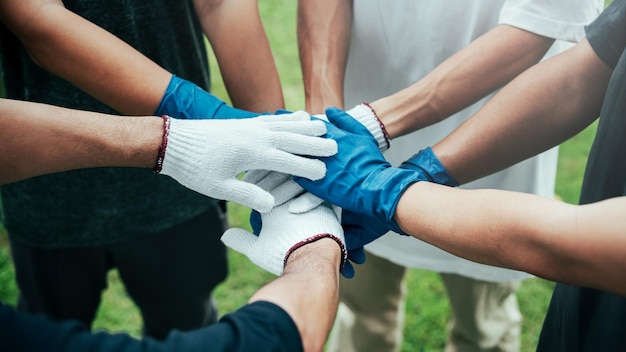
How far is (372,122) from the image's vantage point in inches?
61.8

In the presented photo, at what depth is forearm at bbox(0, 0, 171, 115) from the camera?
1.42 m

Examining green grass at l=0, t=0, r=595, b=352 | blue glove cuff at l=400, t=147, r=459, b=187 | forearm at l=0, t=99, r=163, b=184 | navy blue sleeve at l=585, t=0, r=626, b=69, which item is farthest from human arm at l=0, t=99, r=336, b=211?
green grass at l=0, t=0, r=595, b=352

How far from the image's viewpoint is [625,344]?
1.17 metres

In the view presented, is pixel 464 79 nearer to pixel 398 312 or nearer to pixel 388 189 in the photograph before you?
pixel 388 189

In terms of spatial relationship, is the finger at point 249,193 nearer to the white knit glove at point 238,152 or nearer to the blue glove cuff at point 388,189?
the white knit glove at point 238,152

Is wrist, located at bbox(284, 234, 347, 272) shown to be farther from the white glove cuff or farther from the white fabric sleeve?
the white fabric sleeve

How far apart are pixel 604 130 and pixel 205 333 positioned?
0.85 m

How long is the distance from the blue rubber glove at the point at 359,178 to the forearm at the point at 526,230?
0.12ft

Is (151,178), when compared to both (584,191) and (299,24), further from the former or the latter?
(584,191)

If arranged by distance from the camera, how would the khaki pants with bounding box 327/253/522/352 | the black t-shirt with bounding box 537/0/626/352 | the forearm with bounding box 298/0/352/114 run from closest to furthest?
the black t-shirt with bounding box 537/0/626/352 < the forearm with bounding box 298/0/352/114 < the khaki pants with bounding box 327/253/522/352

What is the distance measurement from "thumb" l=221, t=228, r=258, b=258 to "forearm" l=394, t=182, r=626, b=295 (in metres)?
0.34

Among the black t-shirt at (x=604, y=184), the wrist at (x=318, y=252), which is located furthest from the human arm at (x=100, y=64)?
the black t-shirt at (x=604, y=184)

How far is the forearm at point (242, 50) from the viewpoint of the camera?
1619mm

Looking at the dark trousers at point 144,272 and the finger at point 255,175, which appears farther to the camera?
the dark trousers at point 144,272
